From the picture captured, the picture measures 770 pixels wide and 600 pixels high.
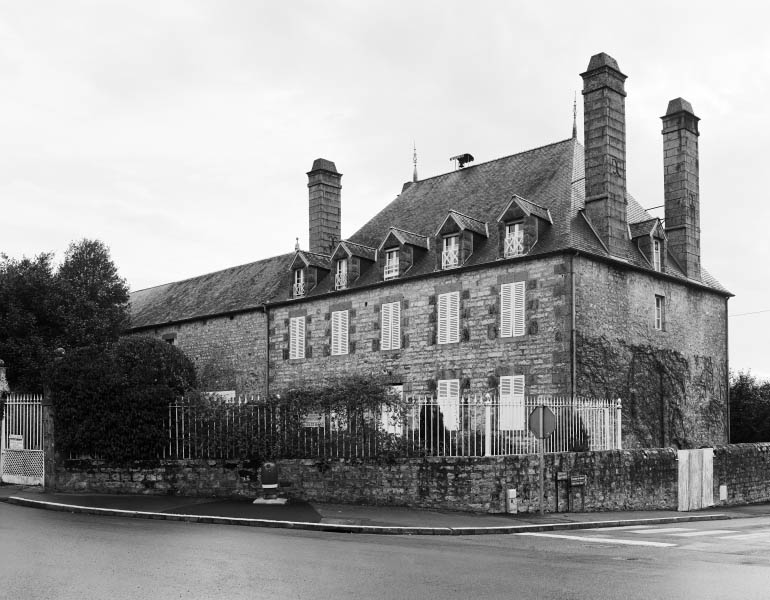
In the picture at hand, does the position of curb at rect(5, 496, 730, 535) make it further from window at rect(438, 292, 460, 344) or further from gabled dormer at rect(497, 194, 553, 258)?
window at rect(438, 292, 460, 344)

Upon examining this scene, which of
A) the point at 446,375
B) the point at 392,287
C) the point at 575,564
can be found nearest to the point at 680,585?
the point at 575,564

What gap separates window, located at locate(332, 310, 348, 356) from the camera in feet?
99.5

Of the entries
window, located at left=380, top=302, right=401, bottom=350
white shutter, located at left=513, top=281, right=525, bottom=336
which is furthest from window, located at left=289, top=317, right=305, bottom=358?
white shutter, located at left=513, top=281, right=525, bottom=336


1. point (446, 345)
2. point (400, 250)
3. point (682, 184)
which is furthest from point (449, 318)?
point (682, 184)

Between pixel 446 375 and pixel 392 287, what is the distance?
12.4 feet

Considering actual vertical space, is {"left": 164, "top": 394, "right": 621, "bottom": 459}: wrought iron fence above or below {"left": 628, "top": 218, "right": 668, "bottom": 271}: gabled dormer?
below

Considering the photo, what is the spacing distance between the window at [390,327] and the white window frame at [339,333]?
1759mm

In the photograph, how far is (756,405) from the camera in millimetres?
33219

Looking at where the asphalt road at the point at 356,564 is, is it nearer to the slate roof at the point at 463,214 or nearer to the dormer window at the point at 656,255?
the slate roof at the point at 463,214

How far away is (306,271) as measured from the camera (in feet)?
107

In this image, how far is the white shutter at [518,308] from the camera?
2523 centimetres

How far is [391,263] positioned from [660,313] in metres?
8.71

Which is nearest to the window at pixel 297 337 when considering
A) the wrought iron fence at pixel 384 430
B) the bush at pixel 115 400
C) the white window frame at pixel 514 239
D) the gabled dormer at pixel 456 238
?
the gabled dormer at pixel 456 238

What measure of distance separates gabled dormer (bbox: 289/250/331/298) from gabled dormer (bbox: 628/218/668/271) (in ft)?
37.3
